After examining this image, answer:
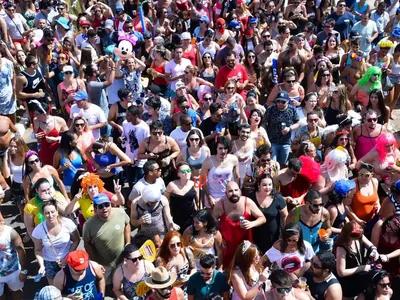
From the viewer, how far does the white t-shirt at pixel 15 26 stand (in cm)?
1170

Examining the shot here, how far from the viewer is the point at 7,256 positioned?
6164 mm

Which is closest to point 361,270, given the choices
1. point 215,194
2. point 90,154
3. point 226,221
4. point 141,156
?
point 226,221

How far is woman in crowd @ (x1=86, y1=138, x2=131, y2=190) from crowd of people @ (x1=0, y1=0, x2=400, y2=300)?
2 centimetres

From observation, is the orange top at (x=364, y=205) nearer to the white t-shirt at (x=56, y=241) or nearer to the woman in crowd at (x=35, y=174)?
the white t-shirt at (x=56, y=241)

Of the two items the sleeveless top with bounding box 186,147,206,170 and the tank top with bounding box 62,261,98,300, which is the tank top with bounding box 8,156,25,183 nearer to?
the sleeveless top with bounding box 186,147,206,170

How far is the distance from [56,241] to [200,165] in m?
2.18

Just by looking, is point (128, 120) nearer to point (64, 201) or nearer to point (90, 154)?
point (90, 154)

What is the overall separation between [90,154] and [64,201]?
971 millimetres

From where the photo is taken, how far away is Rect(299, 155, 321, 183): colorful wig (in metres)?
7.11

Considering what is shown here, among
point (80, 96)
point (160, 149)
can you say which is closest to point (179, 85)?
point (80, 96)

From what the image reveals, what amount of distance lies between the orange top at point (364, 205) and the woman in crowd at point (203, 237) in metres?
1.70

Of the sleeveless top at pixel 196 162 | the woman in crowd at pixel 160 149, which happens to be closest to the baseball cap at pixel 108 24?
the woman in crowd at pixel 160 149

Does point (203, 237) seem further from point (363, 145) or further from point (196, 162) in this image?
point (363, 145)

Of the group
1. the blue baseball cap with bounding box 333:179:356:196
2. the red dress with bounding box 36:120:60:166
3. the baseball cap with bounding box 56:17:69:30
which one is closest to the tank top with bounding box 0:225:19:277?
the red dress with bounding box 36:120:60:166
